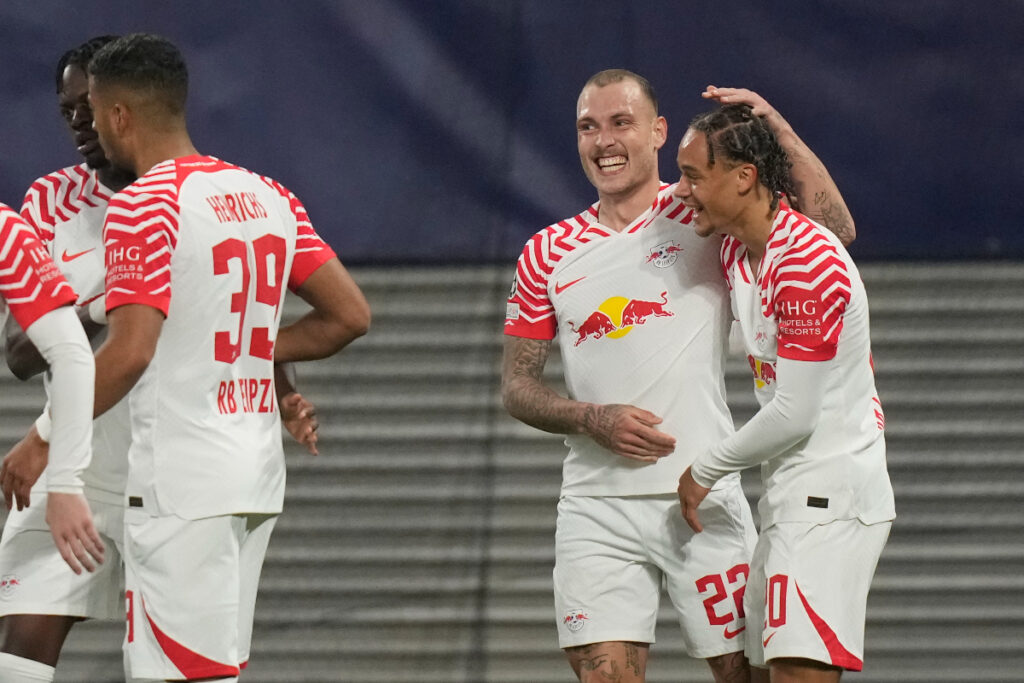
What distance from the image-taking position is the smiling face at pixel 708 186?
3.21 metres

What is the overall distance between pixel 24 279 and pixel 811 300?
164 centimetres

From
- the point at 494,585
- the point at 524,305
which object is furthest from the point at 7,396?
the point at 524,305

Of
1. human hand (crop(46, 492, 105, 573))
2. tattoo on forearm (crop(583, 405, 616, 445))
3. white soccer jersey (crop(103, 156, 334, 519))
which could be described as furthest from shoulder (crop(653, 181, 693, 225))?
human hand (crop(46, 492, 105, 573))

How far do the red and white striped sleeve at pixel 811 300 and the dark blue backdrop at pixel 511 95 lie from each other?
1514 mm

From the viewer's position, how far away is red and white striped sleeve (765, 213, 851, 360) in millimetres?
3020

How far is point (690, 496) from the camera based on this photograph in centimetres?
328

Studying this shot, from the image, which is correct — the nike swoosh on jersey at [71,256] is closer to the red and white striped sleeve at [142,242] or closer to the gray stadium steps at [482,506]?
the red and white striped sleeve at [142,242]

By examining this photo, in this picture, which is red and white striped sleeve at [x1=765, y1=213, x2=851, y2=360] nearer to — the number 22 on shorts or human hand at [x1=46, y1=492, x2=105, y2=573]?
the number 22 on shorts

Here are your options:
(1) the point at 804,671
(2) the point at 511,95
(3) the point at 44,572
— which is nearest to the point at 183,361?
(3) the point at 44,572

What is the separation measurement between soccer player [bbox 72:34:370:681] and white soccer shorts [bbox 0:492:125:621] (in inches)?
15.8

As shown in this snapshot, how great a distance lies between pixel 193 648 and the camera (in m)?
2.92

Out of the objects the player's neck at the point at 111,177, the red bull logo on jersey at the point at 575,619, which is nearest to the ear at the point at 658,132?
the red bull logo on jersey at the point at 575,619

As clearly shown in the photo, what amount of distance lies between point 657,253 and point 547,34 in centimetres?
138

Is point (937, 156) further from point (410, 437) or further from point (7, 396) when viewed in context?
point (7, 396)
